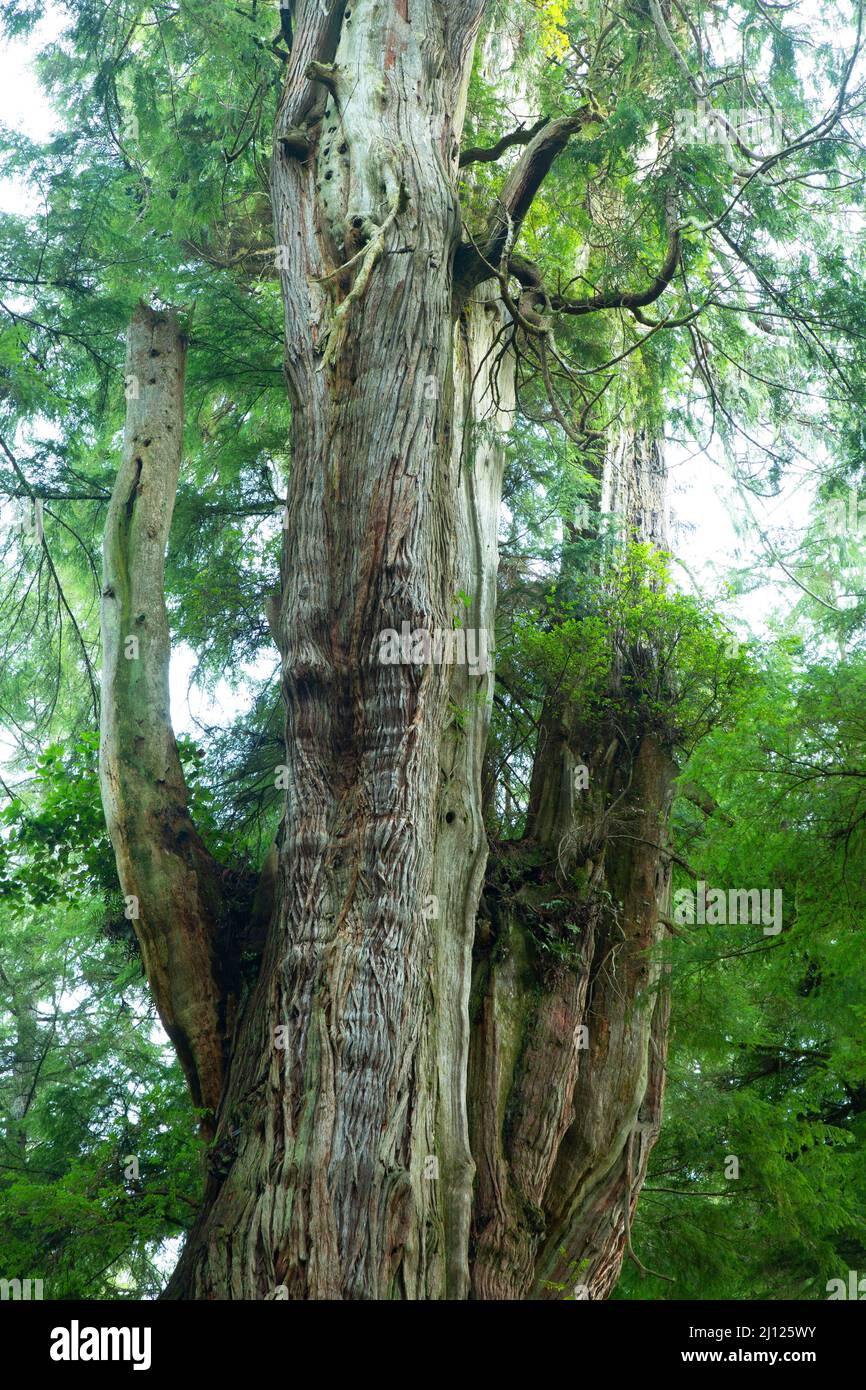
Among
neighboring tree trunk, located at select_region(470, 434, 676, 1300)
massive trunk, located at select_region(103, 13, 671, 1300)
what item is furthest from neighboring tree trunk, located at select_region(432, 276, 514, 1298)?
neighboring tree trunk, located at select_region(470, 434, 676, 1300)

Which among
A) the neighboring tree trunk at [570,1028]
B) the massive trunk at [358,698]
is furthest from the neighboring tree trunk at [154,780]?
the neighboring tree trunk at [570,1028]

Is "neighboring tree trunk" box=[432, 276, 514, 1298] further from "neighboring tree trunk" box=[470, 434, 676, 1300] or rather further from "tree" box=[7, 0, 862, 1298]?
"neighboring tree trunk" box=[470, 434, 676, 1300]

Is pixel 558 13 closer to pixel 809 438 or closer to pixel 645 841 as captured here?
pixel 809 438

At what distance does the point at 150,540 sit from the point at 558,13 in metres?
5.03

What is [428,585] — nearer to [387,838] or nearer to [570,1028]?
[387,838]

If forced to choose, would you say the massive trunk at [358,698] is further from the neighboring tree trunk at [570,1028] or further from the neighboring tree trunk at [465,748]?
the neighboring tree trunk at [570,1028]

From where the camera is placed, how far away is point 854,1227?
8438 mm

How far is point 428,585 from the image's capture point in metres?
5.68

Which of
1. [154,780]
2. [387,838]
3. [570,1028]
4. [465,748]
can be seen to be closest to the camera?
[387,838]

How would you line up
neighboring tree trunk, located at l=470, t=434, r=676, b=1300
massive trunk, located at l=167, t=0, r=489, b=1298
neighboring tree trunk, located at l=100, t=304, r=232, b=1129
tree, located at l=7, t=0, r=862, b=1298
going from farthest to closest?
1. neighboring tree trunk, located at l=470, t=434, r=676, b=1300
2. neighboring tree trunk, located at l=100, t=304, r=232, b=1129
3. tree, located at l=7, t=0, r=862, b=1298
4. massive trunk, located at l=167, t=0, r=489, b=1298

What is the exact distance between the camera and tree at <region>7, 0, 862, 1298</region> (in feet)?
16.8

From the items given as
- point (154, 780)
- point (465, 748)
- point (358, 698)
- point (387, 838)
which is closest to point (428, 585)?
point (358, 698)

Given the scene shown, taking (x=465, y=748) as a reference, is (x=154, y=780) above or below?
below
